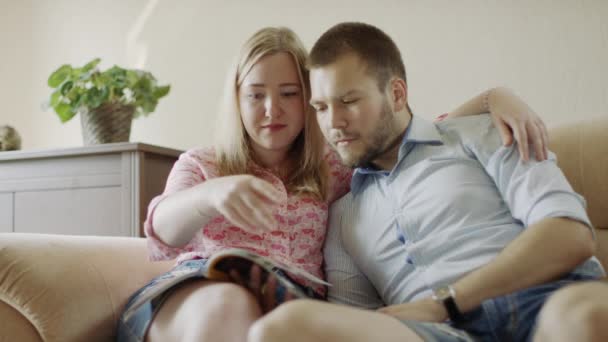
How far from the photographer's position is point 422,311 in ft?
2.88

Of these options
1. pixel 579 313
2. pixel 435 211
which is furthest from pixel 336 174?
pixel 579 313

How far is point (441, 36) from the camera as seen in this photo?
1870 millimetres

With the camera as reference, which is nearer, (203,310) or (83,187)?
(203,310)

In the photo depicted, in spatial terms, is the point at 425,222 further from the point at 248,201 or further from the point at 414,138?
the point at 248,201

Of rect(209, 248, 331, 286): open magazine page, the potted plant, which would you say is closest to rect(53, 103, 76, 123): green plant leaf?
the potted plant

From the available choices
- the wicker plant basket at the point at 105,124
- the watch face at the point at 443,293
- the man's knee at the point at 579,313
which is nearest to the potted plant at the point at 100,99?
the wicker plant basket at the point at 105,124

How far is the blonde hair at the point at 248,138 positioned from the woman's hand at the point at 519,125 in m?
0.35

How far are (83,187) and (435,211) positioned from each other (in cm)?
115

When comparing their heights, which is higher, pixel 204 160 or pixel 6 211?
pixel 204 160

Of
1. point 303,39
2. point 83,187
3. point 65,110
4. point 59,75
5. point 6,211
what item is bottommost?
point 6,211

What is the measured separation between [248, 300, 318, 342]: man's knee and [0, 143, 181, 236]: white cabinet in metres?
1.12

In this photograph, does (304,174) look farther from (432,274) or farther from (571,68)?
(571,68)

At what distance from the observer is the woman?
941 millimetres

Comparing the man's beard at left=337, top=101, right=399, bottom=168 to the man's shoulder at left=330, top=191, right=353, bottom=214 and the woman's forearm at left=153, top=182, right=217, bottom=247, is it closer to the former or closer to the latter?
the man's shoulder at left=330, top=191, right=353, bottom=214
